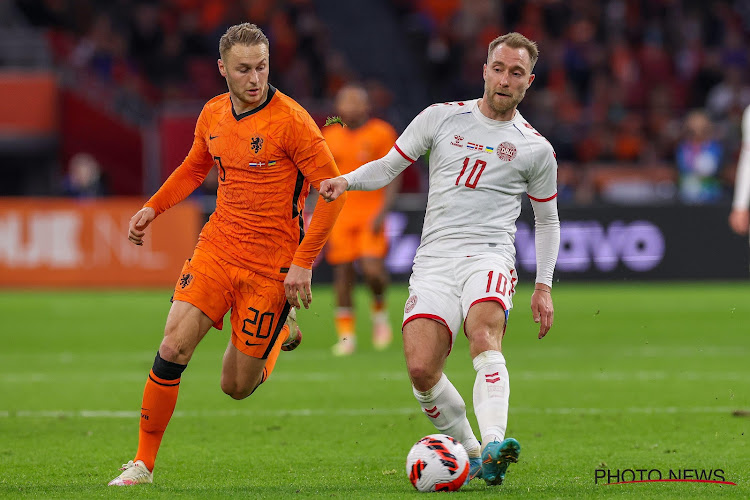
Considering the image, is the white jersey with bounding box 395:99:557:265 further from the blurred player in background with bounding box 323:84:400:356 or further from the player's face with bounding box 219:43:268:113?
the blurred player in background with bounding box 323:84:400:356

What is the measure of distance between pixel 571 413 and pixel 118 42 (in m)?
17.1

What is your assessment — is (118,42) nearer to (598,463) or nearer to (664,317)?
(664,317)

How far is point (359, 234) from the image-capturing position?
12859 millimetres

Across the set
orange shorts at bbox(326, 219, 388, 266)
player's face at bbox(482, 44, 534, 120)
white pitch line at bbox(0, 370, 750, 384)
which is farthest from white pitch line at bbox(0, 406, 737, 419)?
orange shorts at bbox(326, 219, 388, 266)

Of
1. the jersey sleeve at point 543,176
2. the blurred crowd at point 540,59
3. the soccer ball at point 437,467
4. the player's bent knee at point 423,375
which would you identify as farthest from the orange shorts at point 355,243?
the blurred crowd at point 540,59

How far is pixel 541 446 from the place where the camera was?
7.23 m

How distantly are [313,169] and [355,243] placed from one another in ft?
21.4

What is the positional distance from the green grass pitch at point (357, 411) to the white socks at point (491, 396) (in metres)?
0.30

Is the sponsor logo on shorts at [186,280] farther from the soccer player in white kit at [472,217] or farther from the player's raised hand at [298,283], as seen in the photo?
the soccer player in white kit at [472,217]

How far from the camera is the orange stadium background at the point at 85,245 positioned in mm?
19328

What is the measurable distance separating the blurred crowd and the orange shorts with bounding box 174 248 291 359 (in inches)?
599

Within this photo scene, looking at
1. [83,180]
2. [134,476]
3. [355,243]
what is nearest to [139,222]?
[134,476]

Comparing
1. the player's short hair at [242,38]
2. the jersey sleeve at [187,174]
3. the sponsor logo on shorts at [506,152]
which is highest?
the player's short hair at [242,38]

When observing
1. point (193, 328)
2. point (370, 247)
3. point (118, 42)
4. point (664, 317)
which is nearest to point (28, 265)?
Answer: point (118, 42)
